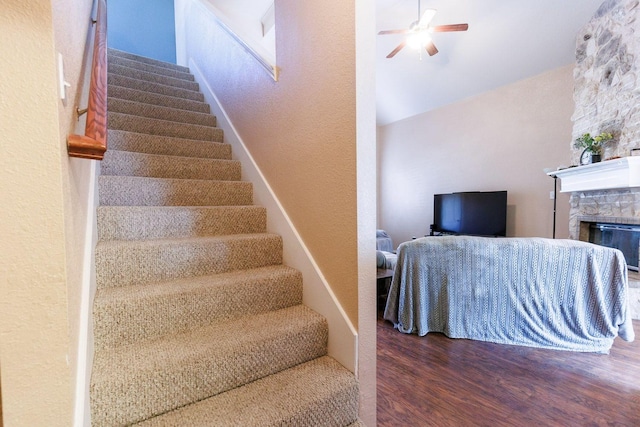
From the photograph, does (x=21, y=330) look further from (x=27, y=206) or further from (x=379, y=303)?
(x=379, y=303)

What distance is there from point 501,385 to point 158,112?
10.2 ft

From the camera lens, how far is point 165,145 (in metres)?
2.08

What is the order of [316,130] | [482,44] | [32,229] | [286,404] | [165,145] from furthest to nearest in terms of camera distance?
[482,44] < [165,145] < [316,130] < [286,404] < [32,229]

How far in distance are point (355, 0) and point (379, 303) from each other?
2.61 meters

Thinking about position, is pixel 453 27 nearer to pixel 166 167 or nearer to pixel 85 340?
pixel 166 167

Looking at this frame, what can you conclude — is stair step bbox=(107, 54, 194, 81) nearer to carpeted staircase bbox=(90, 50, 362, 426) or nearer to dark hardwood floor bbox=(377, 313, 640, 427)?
carpeted staircase bbox=(90, 50, 362, 426)

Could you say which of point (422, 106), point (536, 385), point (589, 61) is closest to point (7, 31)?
point (536, 385)

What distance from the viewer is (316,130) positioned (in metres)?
1.31

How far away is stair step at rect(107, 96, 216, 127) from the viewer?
2.29 meters

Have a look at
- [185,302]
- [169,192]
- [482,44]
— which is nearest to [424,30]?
[482,44]

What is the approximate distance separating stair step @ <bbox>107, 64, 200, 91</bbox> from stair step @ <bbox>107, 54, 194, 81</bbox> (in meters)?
0.14

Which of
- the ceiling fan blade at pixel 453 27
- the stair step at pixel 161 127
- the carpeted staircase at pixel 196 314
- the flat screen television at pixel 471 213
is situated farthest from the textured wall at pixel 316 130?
the flat screen television at pixel 471 213

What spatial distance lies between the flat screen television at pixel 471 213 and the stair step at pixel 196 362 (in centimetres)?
412

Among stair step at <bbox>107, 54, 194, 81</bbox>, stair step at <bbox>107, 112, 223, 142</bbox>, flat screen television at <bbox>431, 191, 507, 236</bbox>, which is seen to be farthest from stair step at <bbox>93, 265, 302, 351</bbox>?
→ flat screen television at <bbox>431, 191, 507, 236</bbox>
